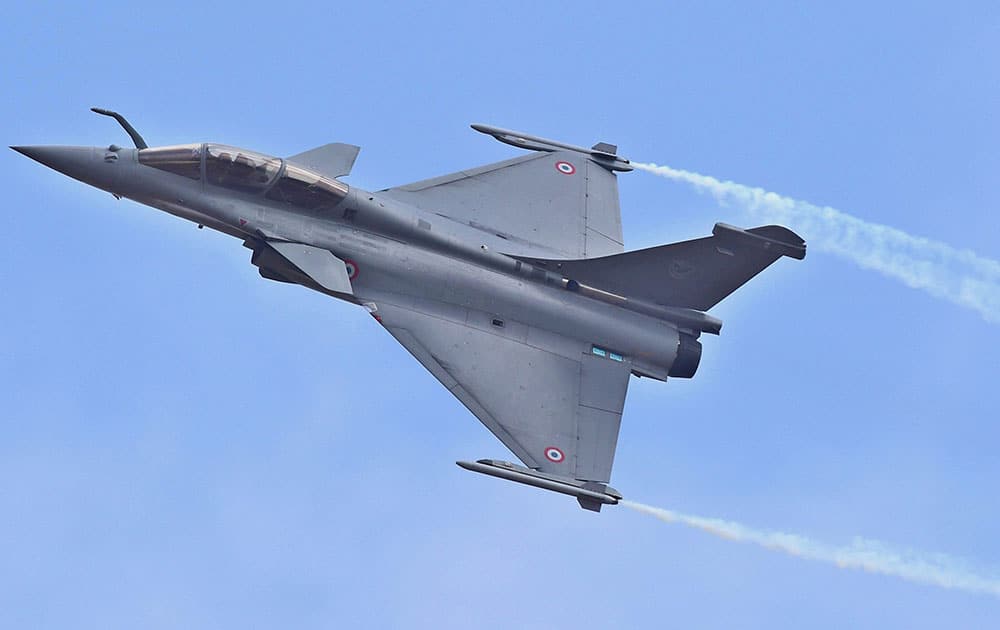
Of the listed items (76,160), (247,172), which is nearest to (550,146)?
(247,172)

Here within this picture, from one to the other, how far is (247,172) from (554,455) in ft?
25.3

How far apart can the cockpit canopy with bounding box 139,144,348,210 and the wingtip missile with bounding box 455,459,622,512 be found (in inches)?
228

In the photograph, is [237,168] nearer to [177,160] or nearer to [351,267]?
[177,160]

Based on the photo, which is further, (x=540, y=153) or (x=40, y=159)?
(x=540, y=153)

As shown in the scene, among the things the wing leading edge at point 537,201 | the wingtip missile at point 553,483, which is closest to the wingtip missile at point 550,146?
the wing leading edge at point 537,201

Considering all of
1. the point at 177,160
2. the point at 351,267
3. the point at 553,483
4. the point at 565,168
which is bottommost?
the point at 553,483

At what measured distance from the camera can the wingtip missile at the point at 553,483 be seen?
29.1m

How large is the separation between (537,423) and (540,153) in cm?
685

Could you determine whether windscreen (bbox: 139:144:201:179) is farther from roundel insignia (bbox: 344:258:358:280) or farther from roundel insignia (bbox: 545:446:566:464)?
roundel insignia (bbox: 545:446:566:464)

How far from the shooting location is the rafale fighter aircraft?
30047mm

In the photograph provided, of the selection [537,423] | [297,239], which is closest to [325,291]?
[297,239]

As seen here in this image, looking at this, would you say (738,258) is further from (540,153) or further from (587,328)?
(540,153)

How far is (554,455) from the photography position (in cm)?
3016

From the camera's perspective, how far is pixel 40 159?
2984 centimetres
